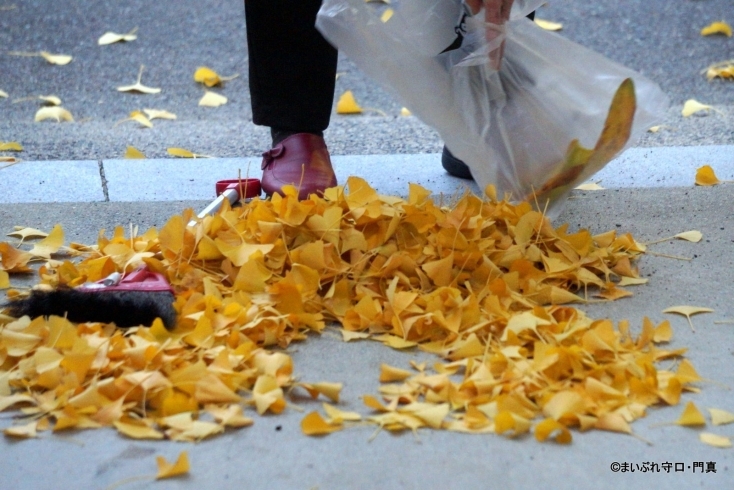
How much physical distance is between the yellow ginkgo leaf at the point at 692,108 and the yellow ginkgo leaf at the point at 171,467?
87.0 inches

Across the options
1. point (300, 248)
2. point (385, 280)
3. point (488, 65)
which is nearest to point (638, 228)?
point (488, 65)

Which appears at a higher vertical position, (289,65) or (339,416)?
(289,65)

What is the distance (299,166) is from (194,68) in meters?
1.58

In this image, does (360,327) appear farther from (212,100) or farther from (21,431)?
(212,100)

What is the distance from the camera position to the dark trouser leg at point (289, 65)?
184 cm

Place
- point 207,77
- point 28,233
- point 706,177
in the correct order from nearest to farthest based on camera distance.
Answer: point 28,233 → point 706,177 → point 207,77

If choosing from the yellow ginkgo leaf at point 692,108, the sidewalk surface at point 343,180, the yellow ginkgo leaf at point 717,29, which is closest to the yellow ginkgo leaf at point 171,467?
the sidewalk surface at point 343,180

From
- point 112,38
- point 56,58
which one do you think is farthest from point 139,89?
point 112,38

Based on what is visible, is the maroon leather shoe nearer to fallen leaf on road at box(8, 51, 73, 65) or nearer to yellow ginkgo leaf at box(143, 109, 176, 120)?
yellow ginkgo leaf at box(143, 109, 176, 120)

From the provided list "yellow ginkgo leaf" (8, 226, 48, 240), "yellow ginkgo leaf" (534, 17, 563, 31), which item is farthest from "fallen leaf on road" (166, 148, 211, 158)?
"yellow ginkgo leaf" (534, 17, 563, 31)

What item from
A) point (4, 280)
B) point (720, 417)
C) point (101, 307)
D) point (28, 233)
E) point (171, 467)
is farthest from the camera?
point (28, 233)

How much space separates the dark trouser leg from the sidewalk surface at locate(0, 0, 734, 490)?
0.26 meters

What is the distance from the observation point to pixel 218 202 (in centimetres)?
173

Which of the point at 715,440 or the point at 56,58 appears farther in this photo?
the point at 56,58
